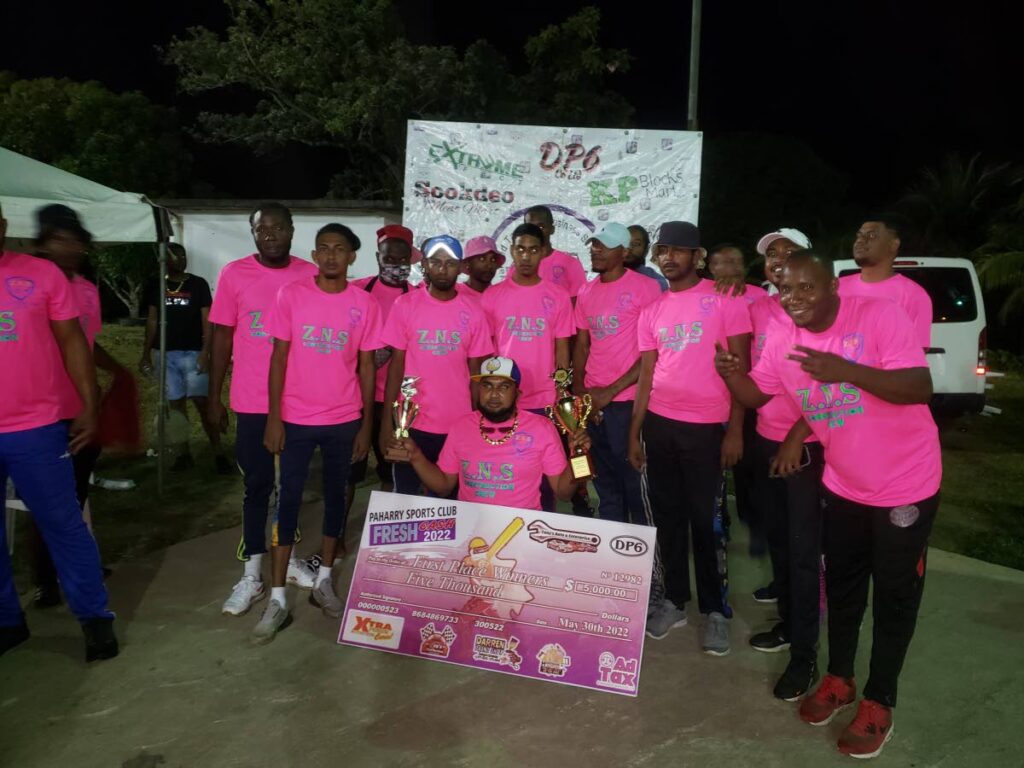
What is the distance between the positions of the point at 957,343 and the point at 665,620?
6665 millimetres

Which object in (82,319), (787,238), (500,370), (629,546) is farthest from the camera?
(82,319)

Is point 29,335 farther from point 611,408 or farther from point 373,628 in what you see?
point 611,408

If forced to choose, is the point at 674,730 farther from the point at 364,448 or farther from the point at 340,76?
the point at 340,76

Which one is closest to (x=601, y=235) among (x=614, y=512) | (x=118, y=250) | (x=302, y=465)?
(x=614, y=512)

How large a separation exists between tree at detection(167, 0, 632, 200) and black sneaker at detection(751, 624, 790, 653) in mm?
17307

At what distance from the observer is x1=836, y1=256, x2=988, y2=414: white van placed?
29.3 ft

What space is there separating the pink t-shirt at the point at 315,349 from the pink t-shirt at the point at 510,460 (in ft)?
2.18

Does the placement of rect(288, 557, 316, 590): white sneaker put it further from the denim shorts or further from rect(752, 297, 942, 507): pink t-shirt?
the denim shorts

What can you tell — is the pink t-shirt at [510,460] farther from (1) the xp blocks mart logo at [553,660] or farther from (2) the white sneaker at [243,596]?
(2) the white sneaker at [243,596]

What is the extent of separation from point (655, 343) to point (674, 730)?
1763 mm

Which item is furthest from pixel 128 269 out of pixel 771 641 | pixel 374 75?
pixel 771 641

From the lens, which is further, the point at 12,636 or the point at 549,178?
the point at 549,178

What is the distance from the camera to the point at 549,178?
6820 mm

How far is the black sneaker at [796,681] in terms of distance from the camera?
3.40 metres
